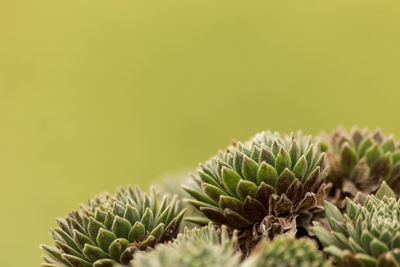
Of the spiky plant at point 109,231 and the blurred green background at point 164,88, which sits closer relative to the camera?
the spiky plant at point 109,231

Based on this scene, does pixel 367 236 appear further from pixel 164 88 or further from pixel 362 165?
pixel 164 88

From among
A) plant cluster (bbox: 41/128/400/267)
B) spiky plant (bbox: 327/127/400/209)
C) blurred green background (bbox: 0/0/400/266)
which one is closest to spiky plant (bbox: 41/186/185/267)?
plant cluster (bbox: 41/128/400/267)

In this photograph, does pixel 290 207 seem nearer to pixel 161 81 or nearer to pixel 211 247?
pixel 211 247

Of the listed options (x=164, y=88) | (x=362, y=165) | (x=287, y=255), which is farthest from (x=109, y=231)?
(x=164, y=88)

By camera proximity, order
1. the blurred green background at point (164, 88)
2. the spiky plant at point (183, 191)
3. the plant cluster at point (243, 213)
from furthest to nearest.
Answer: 1. the blurred green background at point (164, 88)
2. the spiky plant at point (183, 191)
3. the plant cluster at point (243, 213)

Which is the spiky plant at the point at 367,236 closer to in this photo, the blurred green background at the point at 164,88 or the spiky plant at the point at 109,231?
the spiky plant at the point at 109,231

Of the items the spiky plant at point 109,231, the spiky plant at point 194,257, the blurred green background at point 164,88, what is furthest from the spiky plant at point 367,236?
the blurred green background at point 164,88

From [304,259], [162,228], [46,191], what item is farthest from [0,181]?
[304,259]
